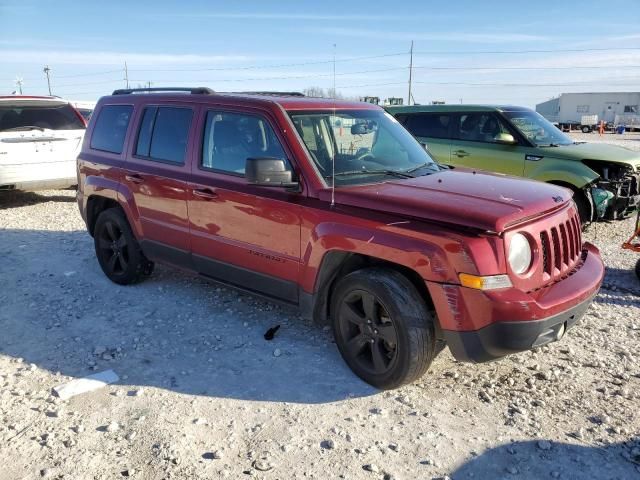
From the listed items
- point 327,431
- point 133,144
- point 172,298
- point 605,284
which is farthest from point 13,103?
point 605,284

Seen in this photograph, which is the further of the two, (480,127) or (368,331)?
(480,127)

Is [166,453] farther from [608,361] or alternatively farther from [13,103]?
[13,103]

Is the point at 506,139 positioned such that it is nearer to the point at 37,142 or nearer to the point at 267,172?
the point at 267,172

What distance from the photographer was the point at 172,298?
5.26 m

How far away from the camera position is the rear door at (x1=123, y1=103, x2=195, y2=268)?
4.66m

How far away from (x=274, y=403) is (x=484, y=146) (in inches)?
243

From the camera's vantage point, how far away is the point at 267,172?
11.9ft

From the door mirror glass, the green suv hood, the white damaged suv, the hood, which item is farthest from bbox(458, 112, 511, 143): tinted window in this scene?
the white damaged suv

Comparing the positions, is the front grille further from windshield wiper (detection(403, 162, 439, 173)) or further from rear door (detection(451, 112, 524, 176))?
rear door (detection(451, 112, 524, 176))

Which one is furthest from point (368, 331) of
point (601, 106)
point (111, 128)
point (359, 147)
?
point (601, 106)

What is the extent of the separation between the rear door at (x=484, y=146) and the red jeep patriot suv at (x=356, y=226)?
3780mm

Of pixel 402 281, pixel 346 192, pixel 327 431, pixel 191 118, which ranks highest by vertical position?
pixel 191 118

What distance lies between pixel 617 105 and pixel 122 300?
222 feet

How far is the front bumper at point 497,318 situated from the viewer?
9.90 feet
